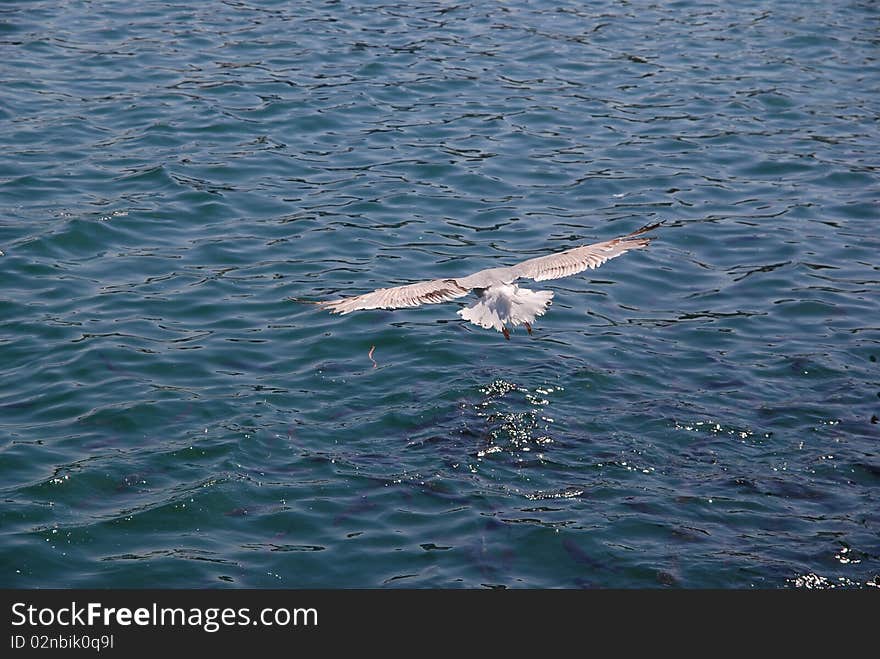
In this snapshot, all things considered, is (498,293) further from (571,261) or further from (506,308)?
(571,261)

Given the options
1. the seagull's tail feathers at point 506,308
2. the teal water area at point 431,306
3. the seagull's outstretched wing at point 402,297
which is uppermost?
the seagull's outstretched wing at point 402,297

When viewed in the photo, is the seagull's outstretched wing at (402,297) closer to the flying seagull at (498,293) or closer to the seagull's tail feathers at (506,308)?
the flying seagull at (498,293)

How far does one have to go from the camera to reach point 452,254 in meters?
12.9

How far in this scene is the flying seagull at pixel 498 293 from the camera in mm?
9562

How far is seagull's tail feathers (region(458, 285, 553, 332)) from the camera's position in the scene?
31.4ft

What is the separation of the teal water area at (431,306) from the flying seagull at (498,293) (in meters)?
0.70

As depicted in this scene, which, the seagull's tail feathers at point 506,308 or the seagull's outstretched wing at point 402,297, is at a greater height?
the seagull's outstretched wing at point 402,297

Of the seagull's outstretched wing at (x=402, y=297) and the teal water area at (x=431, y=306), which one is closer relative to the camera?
the teal water area at (x=431, y=306)

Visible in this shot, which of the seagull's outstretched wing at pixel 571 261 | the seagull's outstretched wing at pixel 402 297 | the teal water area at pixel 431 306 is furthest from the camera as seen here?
the seagull's outstretched wing at pixel 571 261

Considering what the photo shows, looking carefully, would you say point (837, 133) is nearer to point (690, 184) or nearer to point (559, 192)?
point (690, 184)

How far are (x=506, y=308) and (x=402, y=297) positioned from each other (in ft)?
2.68

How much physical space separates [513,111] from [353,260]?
192 inches

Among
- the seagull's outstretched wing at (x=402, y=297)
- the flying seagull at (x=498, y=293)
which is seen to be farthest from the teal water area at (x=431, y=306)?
the flying seagull at (x=498, y=293)

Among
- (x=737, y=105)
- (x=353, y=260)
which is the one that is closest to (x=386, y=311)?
(x=353, y=260)
